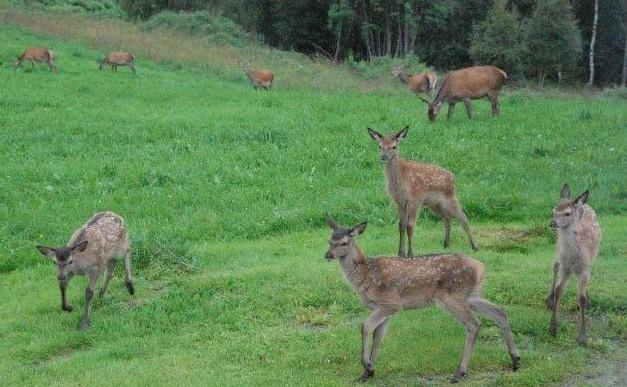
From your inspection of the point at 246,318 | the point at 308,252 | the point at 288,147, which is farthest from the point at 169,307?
the point at 288,147

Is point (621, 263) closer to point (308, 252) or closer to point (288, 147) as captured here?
point (308, 252)

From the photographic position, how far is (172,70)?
30.3 metres

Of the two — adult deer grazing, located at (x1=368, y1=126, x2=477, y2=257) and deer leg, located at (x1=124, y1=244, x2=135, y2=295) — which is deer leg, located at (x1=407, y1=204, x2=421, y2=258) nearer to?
adult deer grazing, located at (x1=368, y1=126, x2=477, y2=257)

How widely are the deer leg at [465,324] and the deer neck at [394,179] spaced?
412cm

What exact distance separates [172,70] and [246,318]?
21821 millimetres

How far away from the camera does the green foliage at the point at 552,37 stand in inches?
1741

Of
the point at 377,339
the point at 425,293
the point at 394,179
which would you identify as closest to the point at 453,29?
the point at 394,179

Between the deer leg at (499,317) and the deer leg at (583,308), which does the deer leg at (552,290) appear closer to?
the deer leg at (583,308)

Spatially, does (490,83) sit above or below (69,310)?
above

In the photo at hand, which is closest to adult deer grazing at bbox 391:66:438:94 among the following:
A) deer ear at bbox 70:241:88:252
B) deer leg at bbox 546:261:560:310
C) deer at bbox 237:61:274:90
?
deer at bbox 237:61:274:90

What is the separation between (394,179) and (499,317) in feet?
14.4

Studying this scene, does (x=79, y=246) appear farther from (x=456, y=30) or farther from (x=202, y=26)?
(x=456, y=30)

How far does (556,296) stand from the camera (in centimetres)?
870

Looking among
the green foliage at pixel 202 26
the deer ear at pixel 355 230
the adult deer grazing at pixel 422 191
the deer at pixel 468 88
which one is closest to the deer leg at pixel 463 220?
the adult deer grazing at pixel 422 191
